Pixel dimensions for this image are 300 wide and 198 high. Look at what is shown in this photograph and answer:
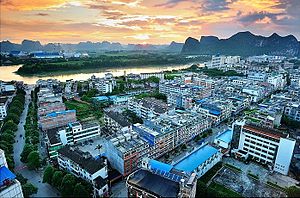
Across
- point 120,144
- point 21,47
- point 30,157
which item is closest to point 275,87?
point 120,144

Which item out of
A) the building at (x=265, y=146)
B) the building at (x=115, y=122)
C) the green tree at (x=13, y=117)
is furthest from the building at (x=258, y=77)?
the green tree at (x=13, y=117)

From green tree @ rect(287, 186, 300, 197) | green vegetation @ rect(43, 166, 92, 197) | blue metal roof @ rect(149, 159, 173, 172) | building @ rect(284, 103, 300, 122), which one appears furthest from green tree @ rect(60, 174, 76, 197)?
building @ rect(284, 103, 300, 122)

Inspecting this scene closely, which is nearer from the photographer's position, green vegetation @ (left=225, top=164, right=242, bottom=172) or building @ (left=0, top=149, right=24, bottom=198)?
building @ (left=0, top=149, right=24, bottom=198)

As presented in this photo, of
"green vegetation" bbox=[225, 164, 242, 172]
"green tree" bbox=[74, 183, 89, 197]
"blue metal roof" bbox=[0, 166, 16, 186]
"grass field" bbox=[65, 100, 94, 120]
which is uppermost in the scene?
"blue metal roof" bbox=[0, 166, 16, 186]

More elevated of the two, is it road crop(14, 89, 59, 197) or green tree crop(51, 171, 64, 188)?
green tree crop(51, 171, 64, 188)

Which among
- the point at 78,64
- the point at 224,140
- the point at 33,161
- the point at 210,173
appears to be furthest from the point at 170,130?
the point at 78,64

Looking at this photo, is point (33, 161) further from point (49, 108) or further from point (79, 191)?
point (49, 108)

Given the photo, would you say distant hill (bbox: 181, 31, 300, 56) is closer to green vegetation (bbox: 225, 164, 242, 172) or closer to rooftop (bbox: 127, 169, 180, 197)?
green vegetation (bbox: 225, 164, 242, 172)

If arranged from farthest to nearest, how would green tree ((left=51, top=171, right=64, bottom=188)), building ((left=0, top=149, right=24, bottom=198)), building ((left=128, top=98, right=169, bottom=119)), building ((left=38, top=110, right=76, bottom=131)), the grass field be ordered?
the grass field, building ((left=128, top=98, right=169, bottom=119)), building ((left=38, top=110, right=76, bottom=131)), green tree ((left=51, top=171, right=64, bottom=188)), building ((left=0, top=149, right=24, bottom=198))
